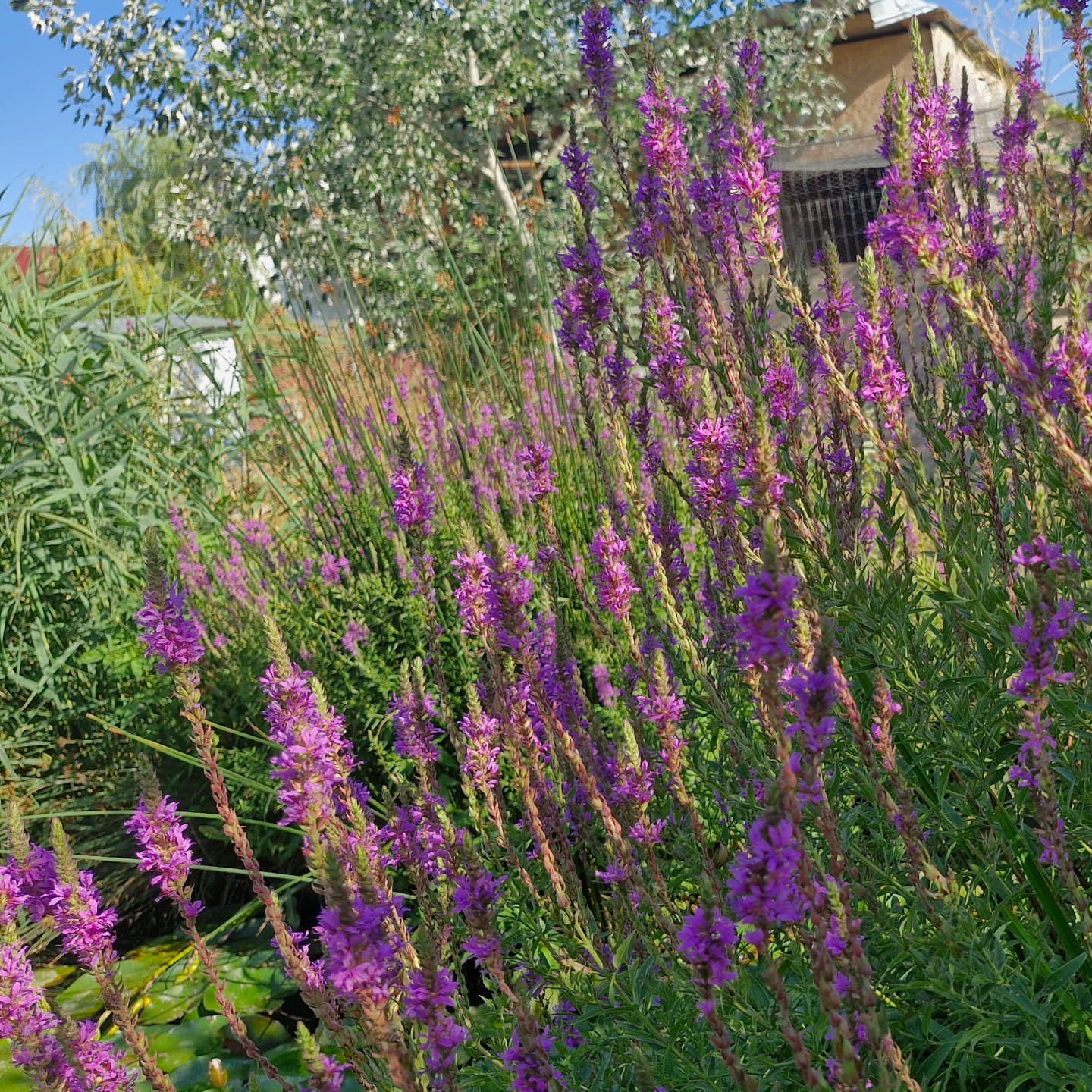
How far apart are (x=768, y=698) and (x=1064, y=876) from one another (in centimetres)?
74

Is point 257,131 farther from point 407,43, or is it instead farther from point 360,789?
point 360,789

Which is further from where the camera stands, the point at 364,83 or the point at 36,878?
the point at 364,83

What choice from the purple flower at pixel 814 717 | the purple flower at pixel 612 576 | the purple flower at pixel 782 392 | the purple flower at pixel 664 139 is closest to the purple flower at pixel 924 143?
the purple flower at pixel 782 392

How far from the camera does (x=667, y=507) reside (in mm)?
2428

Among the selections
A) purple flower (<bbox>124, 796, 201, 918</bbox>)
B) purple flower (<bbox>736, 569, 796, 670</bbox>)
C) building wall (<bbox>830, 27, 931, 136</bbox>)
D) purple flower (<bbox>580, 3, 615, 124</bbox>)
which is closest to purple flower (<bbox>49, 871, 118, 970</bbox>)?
purple flower (<bbox>124, 796, 201, 918</bbox>)

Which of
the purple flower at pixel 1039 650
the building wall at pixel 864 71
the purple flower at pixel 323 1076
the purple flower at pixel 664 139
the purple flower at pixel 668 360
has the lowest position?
the purple flower at pixel 323 1076

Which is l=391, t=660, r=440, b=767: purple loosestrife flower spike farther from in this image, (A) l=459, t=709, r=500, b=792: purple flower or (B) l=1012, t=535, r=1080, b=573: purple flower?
(B) l=1012, t=535, r=1080, b=573: purple flower

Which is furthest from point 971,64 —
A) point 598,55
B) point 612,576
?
point 612,576

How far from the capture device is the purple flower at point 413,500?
240 cm

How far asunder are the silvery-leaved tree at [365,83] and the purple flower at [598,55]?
1013 cm

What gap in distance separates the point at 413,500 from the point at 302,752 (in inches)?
38.2

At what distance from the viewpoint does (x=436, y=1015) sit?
135 centimetres

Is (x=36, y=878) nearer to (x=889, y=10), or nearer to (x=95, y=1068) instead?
(x=95, y=1068)

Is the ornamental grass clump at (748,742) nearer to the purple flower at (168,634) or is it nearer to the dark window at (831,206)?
the purple flower at (168,634)
